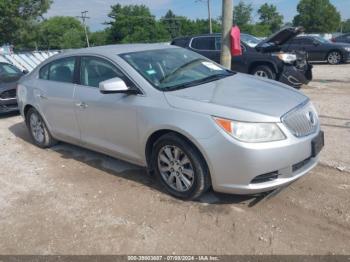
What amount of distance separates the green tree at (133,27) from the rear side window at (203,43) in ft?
229

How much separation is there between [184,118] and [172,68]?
104cm

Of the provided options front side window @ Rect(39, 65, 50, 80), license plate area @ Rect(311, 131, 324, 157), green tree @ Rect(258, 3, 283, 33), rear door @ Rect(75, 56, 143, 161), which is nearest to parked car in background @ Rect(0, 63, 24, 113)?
front side window @ Rect(39, 65, 50, 80)

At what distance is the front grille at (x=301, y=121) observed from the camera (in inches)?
127

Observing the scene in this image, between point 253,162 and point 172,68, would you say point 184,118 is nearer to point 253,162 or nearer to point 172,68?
point 253,162

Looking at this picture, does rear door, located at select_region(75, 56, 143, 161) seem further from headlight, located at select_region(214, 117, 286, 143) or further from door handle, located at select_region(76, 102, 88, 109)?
headlight, located at select_region(214, 117, 286, 143)

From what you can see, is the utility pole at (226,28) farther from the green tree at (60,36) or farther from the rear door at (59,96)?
the green tree at (60,36)

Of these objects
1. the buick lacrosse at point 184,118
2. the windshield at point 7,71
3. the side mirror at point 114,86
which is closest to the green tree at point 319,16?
the windshield at point 7,71

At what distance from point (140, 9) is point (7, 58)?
80.0 m

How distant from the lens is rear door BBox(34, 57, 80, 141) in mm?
4758

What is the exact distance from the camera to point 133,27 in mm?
82688

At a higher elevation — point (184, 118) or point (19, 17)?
point (19, 17)

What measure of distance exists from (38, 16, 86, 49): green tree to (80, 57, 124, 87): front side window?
3604 inches

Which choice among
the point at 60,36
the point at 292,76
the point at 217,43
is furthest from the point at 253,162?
the point at 60,36

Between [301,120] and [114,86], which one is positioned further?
[114,86]
